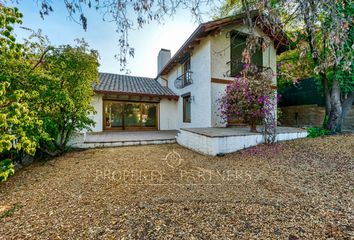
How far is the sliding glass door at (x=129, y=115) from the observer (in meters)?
10.9

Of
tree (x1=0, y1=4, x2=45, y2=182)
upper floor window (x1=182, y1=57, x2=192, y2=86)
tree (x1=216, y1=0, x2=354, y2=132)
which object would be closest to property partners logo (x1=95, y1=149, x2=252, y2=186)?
tree (x1=0, y1=4, x2=45, y2=182)

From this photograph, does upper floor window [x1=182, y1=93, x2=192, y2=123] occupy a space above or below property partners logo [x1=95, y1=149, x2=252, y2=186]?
above

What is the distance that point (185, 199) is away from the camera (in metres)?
2.89

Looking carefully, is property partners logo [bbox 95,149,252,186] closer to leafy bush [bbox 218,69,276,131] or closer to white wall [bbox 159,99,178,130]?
leafy bush [bbox 218,69,276,131]

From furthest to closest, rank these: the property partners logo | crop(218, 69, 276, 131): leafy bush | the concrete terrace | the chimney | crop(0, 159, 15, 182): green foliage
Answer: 1. the chimney
2. crop(218, 69, 276, 131): leafy bush
3. the concrete terrace
4. the property partners logo
5. crop(0, 159, 15, 182): green foliage

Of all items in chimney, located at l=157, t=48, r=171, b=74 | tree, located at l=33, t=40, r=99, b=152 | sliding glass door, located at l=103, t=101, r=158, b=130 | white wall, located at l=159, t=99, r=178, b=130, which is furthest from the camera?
chimney, located at l=157, t=48, r=171, b=74

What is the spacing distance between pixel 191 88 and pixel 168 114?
119 inches

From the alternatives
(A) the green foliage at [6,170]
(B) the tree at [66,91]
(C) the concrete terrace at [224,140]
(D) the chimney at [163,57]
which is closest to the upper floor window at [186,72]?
(C) the concrete terrace at [224,140]

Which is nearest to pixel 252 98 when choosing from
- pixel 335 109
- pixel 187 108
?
pixel 335 109

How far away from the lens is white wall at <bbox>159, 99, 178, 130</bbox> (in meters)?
12.2

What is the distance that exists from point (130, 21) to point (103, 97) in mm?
8851

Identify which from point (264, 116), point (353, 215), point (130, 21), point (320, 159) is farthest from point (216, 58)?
point (353, 215)

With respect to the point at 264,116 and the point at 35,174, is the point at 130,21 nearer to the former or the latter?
the point at 35,174

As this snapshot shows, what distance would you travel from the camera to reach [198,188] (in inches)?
130
